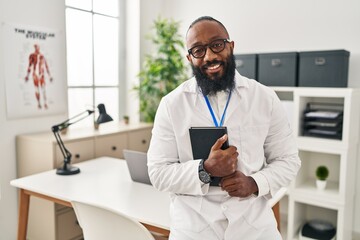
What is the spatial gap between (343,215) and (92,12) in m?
3.05

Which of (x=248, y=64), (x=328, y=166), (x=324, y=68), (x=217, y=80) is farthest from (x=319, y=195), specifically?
(x=217, y=80)

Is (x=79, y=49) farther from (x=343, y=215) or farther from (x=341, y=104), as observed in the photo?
(x=343, y=215)

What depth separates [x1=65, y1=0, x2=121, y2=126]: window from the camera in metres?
3.45

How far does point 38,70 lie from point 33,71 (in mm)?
55

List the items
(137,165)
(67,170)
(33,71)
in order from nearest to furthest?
(137,165)
(67,170)
(33,71)

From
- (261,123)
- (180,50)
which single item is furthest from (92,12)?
(261,123)

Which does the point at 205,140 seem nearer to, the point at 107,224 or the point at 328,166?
the point at 107,224

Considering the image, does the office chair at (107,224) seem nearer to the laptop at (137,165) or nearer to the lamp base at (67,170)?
the laptop at (137,165)

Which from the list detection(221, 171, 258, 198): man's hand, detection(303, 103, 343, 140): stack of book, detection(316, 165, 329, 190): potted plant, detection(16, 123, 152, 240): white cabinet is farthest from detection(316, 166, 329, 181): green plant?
detection(221, 171, 258, 198): man's hand

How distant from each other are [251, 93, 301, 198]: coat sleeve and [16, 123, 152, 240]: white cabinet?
184 cm

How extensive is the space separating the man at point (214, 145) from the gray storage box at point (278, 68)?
5.66ft

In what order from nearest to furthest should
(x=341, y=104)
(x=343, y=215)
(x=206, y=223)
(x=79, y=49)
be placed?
(x=206, y=223)
(x=343, y=215)
(x=341, y=104)
(x=79, y=49)

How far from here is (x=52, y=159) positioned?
269 cm

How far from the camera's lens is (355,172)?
309 cm
